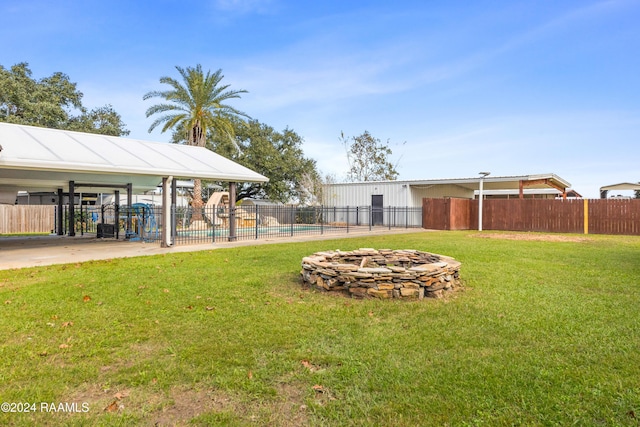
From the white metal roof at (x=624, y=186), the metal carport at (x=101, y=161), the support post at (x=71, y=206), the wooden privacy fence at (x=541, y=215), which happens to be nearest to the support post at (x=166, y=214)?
the metal carport at (x=101, y=161)

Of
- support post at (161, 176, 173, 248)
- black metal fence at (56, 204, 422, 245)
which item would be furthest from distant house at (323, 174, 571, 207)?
support post at (161, 176, 173, 248)

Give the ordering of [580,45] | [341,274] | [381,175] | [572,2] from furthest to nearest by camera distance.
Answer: [381,175] < [580,45] < [572,2] < [341,274]

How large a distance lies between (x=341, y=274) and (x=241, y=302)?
4.93 feet

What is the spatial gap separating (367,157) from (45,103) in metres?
26.5

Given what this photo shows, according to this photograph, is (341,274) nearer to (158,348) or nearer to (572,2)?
(158,348)

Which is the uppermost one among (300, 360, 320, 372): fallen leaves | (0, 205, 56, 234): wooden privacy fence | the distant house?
the distant house

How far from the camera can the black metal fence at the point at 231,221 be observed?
14344 millimetres

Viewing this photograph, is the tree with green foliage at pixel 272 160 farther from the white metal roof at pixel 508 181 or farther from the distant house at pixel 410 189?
the white metal roof at pixel 508 181

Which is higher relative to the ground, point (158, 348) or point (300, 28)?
point (300, 28)

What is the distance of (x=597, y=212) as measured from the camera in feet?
58.9

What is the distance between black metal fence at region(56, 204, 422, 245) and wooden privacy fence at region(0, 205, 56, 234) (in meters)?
2.22

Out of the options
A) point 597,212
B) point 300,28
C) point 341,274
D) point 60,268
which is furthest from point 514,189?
point 60,268

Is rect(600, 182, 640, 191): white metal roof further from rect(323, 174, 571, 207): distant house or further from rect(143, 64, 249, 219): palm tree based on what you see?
rect(143, 64, 249, 219): palm tree

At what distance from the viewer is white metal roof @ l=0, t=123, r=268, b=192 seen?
31.3 feet
